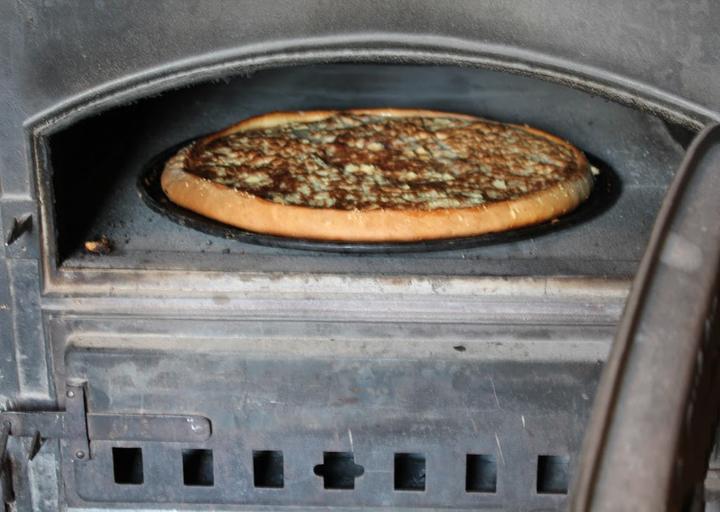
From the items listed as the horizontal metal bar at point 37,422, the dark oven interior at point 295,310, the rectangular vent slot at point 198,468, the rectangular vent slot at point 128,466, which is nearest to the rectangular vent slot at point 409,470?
the dark oven interior at point 295,310

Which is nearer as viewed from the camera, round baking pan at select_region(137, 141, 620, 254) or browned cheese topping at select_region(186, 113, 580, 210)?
round baking pan at select_region(137, 141, 620, 254)

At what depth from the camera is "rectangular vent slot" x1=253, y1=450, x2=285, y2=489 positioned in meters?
1.52

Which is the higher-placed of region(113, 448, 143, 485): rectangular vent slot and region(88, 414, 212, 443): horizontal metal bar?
region(88, 414, 212, 443): horizontal metal bar

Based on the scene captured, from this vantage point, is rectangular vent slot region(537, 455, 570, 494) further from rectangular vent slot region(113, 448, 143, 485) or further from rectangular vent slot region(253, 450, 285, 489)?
rectangular vent slot region(113, 448, 143, 485)

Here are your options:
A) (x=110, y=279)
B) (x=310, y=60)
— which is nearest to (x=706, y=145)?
(x=310, y=60)

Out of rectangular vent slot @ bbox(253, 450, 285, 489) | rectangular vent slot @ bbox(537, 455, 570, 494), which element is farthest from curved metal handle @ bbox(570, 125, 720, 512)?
rectangular vent slot @ bbox(253, 450, 285, 489)

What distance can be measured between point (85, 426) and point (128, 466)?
0.14 m

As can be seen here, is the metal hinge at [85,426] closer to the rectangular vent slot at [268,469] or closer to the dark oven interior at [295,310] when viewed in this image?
the dark oven interior at [295,310]

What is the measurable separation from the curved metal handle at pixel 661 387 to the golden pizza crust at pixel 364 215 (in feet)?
2.52

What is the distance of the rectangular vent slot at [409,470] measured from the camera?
1535 mm

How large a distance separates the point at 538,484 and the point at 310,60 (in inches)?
28.8

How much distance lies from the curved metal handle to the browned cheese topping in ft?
2.73

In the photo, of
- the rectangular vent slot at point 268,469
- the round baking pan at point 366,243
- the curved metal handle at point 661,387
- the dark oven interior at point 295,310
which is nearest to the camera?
the curved metal handle at point 661,387

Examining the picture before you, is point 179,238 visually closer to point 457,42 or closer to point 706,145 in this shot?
point 457,42
